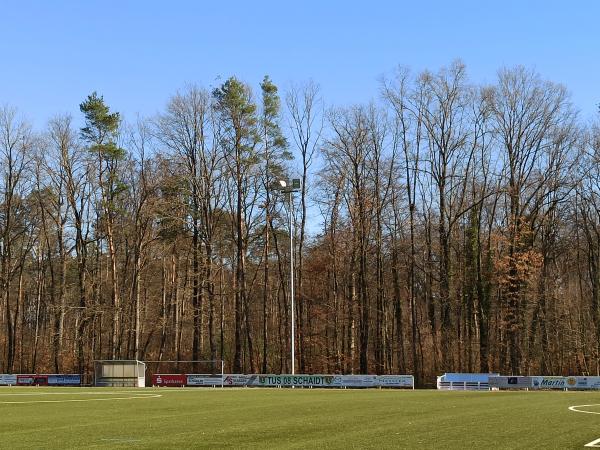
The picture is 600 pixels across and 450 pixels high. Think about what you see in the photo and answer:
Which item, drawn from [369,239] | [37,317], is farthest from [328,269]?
[37,317]

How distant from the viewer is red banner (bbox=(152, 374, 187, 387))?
5209cm

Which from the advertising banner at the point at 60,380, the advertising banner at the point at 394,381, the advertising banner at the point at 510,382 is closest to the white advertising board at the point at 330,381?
the advertising banner at the point at 394,381

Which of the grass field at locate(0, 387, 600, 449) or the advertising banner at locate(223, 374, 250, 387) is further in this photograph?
the advertising banner at locate(223, 374, 250, 387)

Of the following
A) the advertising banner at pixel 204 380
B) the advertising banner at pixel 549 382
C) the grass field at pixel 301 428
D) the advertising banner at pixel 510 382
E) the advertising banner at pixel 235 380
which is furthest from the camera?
the advertising banner at pixel 204 380

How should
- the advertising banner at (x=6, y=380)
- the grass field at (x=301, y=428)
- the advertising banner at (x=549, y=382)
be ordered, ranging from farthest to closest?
the advertising banner at (x=6, y=380)
the advertising banner at (x=549, y=382)
the grass field at (x=301, y=428)

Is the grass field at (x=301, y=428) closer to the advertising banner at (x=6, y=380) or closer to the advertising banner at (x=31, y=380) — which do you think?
the advertising banner at (x=31, y=380)

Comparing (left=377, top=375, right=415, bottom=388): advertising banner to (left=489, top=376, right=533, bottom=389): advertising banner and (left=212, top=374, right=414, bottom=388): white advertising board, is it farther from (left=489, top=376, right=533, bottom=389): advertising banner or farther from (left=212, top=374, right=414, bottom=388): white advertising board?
(left=489, top=376, right=533, bottom=389): advertising banner

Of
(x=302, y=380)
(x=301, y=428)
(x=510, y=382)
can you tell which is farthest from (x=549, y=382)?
(x=301, y=428)

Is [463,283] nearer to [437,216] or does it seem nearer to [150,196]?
[437,216]

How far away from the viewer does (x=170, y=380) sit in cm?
5241

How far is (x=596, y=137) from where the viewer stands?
60094mm

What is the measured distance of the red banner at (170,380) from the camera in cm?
5209

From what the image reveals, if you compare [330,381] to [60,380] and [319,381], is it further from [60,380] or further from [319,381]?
[60,380]

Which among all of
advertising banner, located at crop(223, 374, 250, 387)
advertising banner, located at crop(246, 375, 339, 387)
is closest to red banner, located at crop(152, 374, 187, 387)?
advertising banner, located at crop(223, 374, 250, 387)
